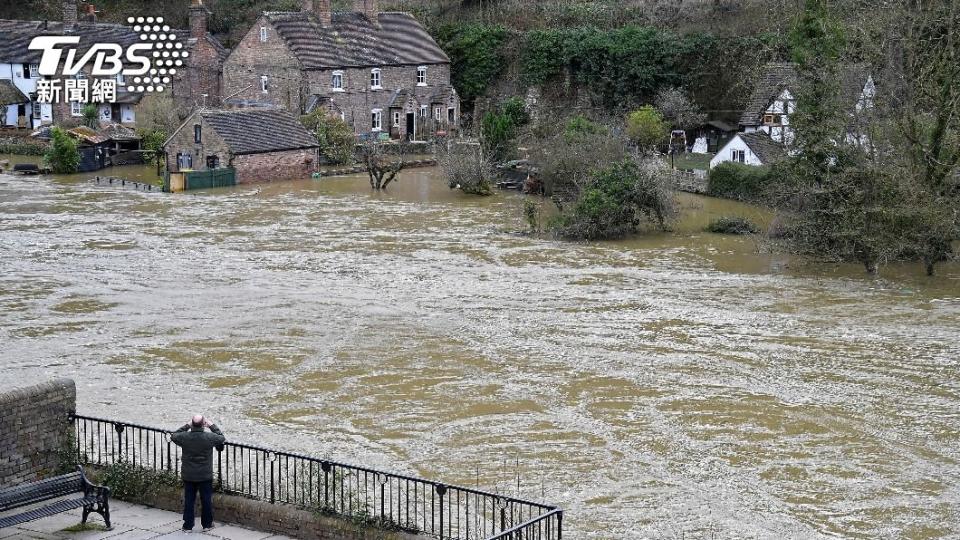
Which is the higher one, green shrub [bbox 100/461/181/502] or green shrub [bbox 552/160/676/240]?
green shrub [bbox 552/160/676/240]

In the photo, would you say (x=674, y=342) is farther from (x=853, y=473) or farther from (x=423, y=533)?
(x=423, y=533)

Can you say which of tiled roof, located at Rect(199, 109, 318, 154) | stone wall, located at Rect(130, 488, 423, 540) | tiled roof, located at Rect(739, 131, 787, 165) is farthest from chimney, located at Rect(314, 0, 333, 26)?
stone wall, located at Rect(130, 488, 423, 540)

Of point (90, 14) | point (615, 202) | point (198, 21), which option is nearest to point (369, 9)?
point (198, 21)

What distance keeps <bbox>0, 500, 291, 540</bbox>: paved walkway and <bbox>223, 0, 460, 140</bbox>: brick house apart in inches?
1817

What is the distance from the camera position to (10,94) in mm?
66875

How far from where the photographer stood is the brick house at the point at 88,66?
65562mm

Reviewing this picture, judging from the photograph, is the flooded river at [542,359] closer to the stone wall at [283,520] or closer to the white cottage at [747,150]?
the stone wall at [283,520]

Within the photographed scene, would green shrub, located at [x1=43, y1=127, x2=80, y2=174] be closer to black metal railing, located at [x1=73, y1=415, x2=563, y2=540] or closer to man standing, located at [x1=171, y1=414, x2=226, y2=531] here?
black metal railing, located at [x1=73, y1=415, x2=563, y2=540]

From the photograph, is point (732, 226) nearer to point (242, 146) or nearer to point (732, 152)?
point (732, 152)

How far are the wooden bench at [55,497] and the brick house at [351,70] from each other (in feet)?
151

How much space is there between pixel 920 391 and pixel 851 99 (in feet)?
51.3

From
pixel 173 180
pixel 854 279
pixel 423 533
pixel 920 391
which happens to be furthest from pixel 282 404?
pixel 173 180

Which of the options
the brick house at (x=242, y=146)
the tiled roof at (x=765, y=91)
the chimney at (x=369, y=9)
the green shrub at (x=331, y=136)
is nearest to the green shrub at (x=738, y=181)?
the tiled roof at (x=765, y=91)

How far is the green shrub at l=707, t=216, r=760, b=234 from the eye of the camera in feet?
136
